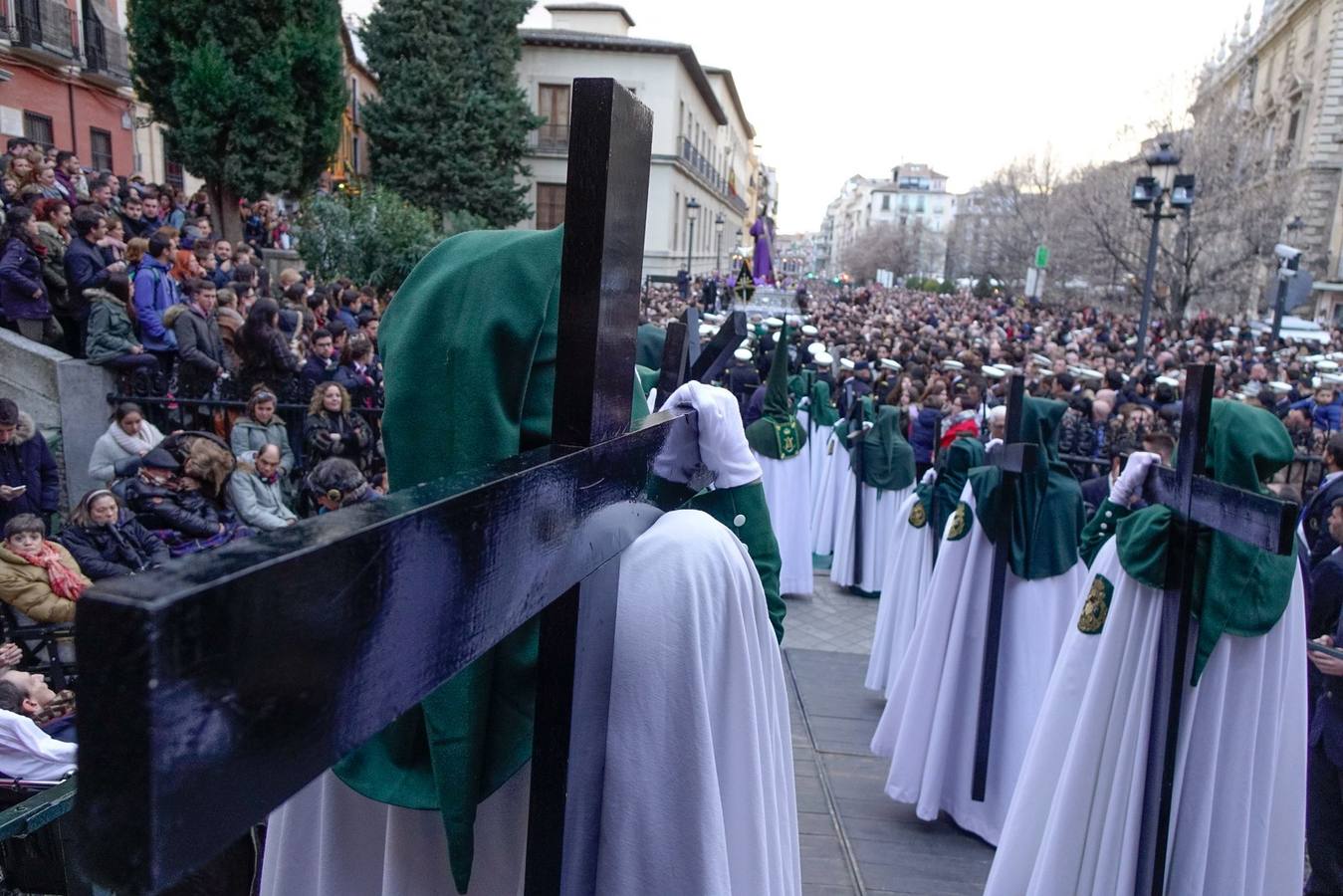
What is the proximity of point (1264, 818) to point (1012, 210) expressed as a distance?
155 feet

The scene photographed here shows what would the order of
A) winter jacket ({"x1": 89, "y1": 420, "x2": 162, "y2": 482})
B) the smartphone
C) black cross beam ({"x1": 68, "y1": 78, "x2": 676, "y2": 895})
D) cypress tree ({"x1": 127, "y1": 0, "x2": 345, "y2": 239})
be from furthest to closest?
cypress tree ({"x1": 127, "y1": 0, "x2": 345, "y2": 239}) → winter jacket ({"x1": 89, "y1": 420, "x2": 162, "y2": 482}) → the smartphone → black cross beam ({"x1": 68, "y1": 78, "x2": 676, "y2": 895})

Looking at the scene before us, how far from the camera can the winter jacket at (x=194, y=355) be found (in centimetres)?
771

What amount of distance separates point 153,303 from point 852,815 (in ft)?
22.7

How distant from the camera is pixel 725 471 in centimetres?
194

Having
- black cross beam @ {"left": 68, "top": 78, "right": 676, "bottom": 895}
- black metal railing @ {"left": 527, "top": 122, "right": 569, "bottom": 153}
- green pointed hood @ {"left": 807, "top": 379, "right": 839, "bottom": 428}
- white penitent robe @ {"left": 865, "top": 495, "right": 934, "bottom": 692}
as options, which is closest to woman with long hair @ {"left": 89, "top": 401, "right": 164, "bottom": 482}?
white penitent robe @ {"left": 865, "top": 495, "right": 934, "bottom": 692}

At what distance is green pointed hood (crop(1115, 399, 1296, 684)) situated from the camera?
123 inches

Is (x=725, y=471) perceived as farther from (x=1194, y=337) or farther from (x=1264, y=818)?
(x=1194, y=337)

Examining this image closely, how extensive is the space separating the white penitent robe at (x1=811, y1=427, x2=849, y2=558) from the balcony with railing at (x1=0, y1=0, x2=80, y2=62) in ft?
61.5

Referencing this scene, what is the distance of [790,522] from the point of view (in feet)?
28.3

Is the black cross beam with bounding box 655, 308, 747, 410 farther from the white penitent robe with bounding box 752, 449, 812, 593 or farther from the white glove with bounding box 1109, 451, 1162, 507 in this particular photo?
the white penitent robe with bounding box 752, 449, 812, 593

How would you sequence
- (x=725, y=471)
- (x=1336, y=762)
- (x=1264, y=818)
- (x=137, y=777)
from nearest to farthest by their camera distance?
1. (x=137, y=777)
2. (x=725, y=471)
3. (x=1264, y=818)
4. (x=1336, y=762)

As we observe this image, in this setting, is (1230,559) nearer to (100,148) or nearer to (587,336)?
(587,336)

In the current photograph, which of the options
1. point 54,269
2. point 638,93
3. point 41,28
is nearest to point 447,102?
point 638,93

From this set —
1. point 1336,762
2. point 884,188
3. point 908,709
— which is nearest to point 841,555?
point 908,709
